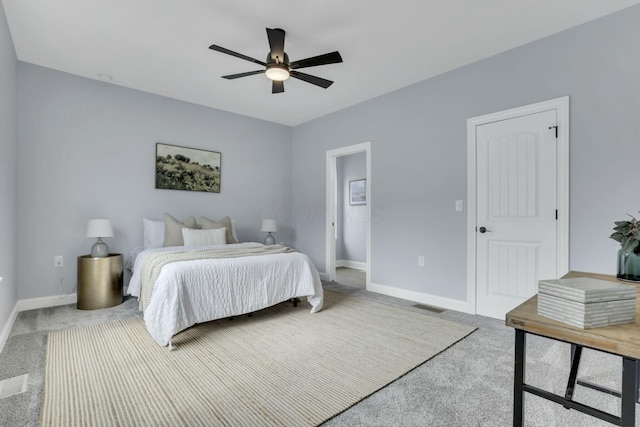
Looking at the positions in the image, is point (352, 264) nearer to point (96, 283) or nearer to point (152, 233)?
point (152, 233)

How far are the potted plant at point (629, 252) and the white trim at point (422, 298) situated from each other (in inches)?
76.0

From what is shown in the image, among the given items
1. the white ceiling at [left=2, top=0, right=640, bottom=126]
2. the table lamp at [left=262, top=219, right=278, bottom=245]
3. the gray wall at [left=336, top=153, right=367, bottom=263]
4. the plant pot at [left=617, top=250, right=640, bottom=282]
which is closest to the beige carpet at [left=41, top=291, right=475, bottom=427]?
the plant pot at [left=617, top=250, right=640, bottom=282]

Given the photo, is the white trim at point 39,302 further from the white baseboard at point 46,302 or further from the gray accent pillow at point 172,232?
the gray accent pillow at point 172,232

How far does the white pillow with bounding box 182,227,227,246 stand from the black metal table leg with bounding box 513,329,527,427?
360 centimetres

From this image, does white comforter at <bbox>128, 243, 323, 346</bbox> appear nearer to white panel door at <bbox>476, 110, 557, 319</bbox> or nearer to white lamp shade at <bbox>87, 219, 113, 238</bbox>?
white lamp shade at <bbox>87, 219, 113, 238</bbox>

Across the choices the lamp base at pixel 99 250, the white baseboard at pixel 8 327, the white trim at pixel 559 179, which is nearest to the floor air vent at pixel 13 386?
the white baseboard at pixel 8 327

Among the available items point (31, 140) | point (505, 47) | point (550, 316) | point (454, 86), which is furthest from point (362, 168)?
point (550, 316)

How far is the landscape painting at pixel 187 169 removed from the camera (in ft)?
14.2

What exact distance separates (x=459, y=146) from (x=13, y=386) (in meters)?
4.12

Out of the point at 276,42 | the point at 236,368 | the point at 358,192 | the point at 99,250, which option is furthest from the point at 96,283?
the point at 358,192

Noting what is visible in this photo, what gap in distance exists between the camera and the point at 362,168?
631cm

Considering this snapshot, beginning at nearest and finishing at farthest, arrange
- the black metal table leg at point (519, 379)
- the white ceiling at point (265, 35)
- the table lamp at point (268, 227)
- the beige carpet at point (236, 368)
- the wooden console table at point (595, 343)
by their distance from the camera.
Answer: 1. the wooden console table at point (595, 343)
2. the black metal table leg at point (519, 379)
3. the beige carpet at point (236, 368)
4. the white ceiling at point (265, 35)
5. the table lamp at point (268, 227)

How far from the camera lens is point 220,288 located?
110 inches

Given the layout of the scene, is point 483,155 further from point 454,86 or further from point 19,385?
point 19,385
